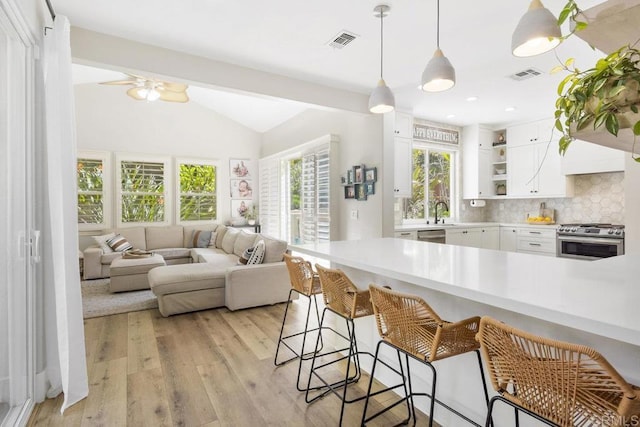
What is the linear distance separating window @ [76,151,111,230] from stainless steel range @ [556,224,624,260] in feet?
24.7

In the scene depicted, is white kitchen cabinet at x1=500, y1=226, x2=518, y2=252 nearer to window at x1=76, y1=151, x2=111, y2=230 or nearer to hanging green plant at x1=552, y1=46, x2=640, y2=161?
hanging green plant at x1=552, y1=46, x2=640, y2=161

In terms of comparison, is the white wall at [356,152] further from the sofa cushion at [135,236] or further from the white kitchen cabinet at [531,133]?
the sofa cushion at [135,236]

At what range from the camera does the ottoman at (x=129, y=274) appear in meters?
4.80

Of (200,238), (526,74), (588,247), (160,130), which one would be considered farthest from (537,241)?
(160,130)

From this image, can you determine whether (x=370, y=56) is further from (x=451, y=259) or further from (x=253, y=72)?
(x=451, y=259)

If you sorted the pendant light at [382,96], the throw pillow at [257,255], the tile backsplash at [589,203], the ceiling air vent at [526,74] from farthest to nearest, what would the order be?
the tile backsplash at [589,203], the throw pillow at [257,255], the ceiling air vent at [526,74], the pendant light at [382,96]

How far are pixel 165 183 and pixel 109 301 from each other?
3299 millimetres

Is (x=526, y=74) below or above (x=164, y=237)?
above

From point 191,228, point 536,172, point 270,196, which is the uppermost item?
point 536,172

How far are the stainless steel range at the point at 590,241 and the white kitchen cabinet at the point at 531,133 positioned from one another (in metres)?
1.39

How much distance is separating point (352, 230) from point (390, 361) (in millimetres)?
2649

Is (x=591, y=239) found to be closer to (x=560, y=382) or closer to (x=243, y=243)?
(x=560, y=382)

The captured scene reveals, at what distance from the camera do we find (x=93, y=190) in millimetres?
6531

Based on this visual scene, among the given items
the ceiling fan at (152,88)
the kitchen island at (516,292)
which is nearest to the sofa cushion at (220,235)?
the ceiling fan at (152,88)
